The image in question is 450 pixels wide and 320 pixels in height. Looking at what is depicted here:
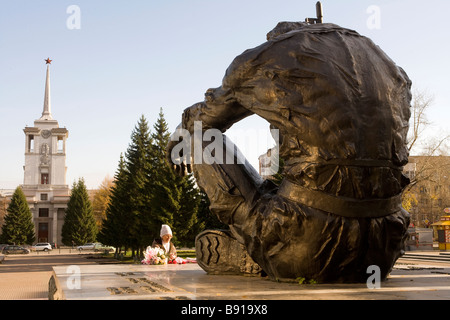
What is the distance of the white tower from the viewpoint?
80562mm

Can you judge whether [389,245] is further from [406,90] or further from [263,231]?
[406,90]

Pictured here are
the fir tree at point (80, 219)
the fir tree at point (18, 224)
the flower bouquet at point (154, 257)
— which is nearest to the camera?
the flower bouquet at point (154, 257)

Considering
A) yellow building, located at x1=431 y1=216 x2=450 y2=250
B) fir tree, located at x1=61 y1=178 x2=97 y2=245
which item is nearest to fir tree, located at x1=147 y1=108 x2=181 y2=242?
yellow building, located at x1=431 y1=216 x2=450 y2=250

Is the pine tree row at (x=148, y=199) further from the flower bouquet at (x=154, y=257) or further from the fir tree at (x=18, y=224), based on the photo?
the fir tree at (x=18, y=224)

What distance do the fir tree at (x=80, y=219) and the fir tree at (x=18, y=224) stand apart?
17.8ft

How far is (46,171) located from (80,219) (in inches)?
956

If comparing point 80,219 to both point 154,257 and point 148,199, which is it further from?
point 154,257

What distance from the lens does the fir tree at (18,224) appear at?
203ft

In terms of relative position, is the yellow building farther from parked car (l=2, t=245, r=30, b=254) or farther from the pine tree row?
parked car (l=2, t=245, r=30, b=254)

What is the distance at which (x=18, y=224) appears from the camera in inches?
2454

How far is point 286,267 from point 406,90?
1.85 metres

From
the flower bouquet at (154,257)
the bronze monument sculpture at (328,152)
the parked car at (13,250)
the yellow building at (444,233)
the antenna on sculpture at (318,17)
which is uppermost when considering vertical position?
the antenna on sculpture at (318,17)

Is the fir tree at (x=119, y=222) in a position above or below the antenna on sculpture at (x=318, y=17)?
below

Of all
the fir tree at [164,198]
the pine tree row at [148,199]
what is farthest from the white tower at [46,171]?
the fir tree at [164,198]
